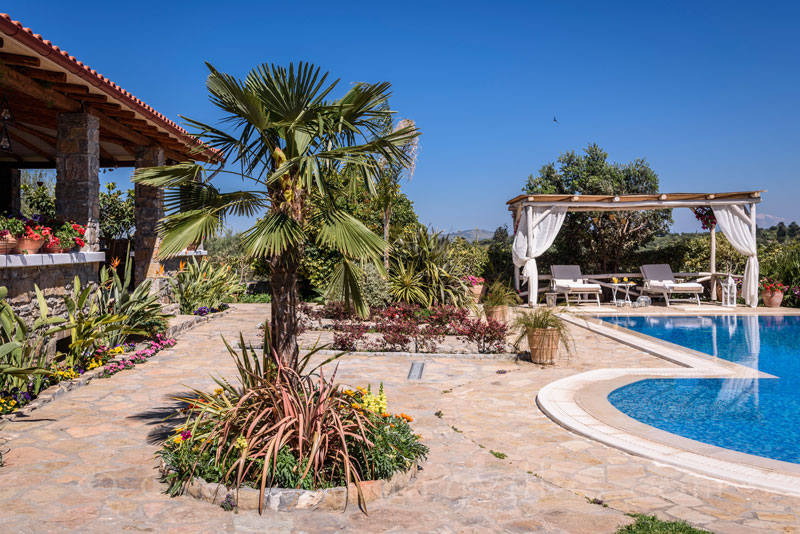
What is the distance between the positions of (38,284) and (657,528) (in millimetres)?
6972

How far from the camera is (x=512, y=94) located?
24812mm

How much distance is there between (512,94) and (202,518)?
78.9ft

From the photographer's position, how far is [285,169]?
4039mm

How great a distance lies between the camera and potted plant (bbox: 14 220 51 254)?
6339mm

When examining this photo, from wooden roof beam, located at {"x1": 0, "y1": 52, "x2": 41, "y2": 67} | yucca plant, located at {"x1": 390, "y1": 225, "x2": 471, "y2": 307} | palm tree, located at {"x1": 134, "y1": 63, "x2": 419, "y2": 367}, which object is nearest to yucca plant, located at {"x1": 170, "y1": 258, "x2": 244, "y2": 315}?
yucca plant, located at {"x1": 390, "y1": 225, "x2": 471, "y2": 307}

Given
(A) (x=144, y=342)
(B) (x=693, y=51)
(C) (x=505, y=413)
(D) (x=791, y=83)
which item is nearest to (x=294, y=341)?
(C) (x=505, y=413)

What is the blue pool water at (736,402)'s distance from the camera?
5496mm

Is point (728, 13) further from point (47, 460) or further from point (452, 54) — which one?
point (47, 460)

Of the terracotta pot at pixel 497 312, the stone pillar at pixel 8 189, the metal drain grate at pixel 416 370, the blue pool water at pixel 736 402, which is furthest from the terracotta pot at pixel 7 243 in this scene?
the stone pillar at pixel 8 189

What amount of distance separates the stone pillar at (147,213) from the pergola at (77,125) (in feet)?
0.06

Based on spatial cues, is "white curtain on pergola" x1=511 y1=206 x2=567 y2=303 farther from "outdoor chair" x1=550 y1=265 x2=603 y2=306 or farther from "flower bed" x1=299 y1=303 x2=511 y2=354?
"flower bed" x1=299 y1=303 x2=511 y2=354

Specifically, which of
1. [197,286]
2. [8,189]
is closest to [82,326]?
[197,286]

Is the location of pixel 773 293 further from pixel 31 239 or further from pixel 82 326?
pixel 31 239

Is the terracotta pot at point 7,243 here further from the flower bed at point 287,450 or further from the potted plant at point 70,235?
the flower bed at point 287,450
